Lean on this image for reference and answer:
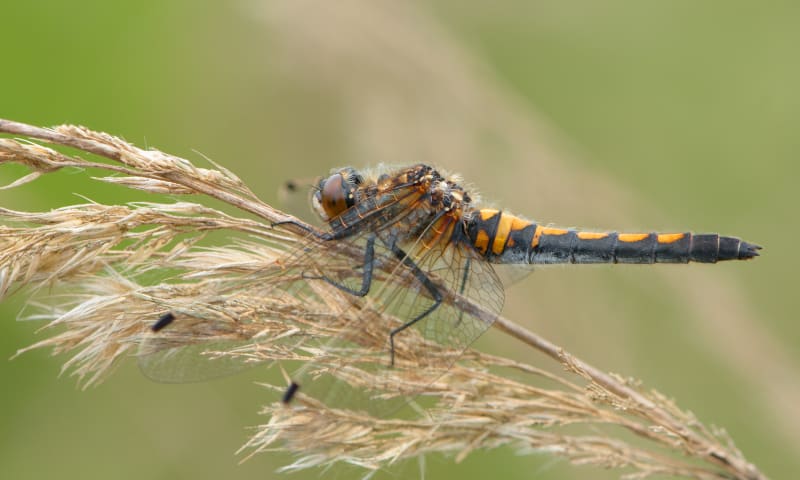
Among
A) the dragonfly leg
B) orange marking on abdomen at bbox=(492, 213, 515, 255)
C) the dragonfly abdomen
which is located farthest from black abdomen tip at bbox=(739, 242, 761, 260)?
the dragonfly leg

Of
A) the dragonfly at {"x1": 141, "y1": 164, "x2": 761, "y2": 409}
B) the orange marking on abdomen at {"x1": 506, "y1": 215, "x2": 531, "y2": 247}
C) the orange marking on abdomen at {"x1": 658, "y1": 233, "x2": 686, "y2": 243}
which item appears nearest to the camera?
the dragonfly at {"x1": 141, "y1": 164, "x2": 761, "y2": 409}

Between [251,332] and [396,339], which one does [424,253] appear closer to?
[396,339]

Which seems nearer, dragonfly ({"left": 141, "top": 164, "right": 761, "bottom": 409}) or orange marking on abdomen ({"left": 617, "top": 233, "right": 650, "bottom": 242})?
dragonfly ({"left": 141, "top": 164, "right": 761, "bottom": 409})

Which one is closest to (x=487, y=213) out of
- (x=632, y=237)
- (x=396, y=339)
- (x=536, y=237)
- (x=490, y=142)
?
(x=536, y=237)

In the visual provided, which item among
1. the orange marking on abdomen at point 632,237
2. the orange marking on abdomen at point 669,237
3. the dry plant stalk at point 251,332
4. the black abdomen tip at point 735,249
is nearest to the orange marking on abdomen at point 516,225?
the orange marking on abdomen at point 632,237

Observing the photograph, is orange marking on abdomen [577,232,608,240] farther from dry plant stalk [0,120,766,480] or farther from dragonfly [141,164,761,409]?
dry plant stalk [0,120,766,480]

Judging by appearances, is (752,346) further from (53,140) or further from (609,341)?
(53,140)

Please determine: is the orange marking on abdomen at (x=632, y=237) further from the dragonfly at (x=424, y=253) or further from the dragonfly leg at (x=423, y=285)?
the dragonfly leg at (x=423, y=285)

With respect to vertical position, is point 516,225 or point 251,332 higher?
point 516,225
